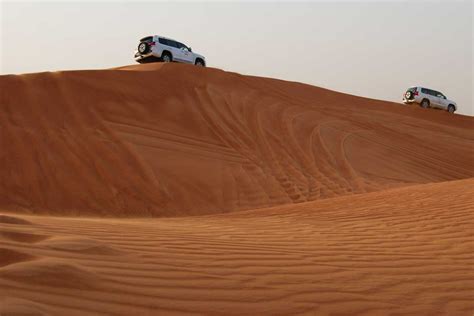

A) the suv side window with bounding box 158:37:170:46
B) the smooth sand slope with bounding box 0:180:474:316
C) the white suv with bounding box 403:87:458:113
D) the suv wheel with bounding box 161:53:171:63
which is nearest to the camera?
the smooth sand slope with bounding box 0:180:474:316

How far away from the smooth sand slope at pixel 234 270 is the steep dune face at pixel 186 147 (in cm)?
514

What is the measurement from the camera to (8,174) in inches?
411

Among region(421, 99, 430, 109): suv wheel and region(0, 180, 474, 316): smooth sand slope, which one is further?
region(421, 99, 430, 109): suv wheel

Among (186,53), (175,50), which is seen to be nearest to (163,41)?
(175,50)

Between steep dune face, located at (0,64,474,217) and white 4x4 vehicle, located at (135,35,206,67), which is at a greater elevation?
white 4x4 vehicle, located at (135,35,206,67)

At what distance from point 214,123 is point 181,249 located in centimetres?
1120

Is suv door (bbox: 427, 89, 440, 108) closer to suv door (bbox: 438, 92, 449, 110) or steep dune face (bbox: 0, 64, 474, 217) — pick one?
suv door (bbox: 438, 92, 449, 110)

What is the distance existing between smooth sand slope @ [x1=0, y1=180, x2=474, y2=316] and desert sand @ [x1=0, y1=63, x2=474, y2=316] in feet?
0.06

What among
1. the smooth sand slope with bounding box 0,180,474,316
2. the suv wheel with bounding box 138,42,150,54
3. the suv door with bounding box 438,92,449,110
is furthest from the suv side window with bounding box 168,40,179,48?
the smooth sand slope with bounding box 0,180,474,316

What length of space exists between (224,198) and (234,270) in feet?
24.4

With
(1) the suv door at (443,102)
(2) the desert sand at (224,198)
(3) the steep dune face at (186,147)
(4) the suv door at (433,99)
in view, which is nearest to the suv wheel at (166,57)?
(3) the steep dune face at (186,147)

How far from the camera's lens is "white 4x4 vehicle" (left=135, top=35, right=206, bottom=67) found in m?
23.4

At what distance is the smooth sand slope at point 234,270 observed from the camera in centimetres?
310

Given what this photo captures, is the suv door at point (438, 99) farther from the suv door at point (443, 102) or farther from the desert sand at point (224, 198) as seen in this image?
the desert sand at point (224, 198)
